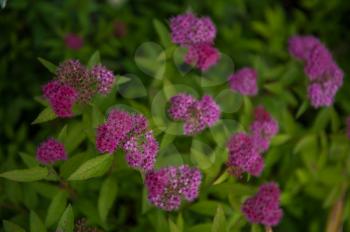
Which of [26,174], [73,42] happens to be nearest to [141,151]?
[26,174]

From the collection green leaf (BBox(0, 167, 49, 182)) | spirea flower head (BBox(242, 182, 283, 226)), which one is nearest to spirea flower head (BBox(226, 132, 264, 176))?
spirea flower head (BBox(242, 182, 283, 226))

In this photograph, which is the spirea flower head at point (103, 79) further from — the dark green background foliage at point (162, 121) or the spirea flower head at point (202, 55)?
the spirea flower head at point (202, 55)

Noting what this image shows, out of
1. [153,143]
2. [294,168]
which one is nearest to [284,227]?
[294,168]

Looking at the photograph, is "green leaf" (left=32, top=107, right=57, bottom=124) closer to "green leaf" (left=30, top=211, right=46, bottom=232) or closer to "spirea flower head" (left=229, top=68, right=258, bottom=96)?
"green leaf" (left=30, top=211, right=46, bottom=232)

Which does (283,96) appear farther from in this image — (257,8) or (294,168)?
(257,8)

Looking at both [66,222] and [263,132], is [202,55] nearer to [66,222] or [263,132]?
[263,132]

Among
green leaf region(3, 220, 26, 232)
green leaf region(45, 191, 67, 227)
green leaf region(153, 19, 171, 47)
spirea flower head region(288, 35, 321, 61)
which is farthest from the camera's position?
spirea flower head region(288, 35, 321, 61)
